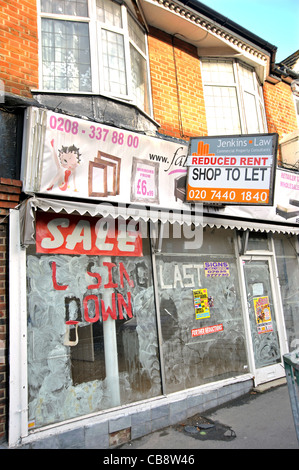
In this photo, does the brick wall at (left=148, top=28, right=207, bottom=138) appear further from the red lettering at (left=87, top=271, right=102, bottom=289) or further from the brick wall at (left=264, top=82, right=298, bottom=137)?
the red lettering at (left=87, top=271, right=102, bottom=289)

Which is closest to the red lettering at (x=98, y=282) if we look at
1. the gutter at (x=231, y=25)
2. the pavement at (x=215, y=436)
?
the pavement at (x=215, y=436)

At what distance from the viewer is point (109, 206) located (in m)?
4.73

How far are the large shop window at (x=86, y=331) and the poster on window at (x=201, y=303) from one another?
0.93m

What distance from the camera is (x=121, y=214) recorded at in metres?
4.79

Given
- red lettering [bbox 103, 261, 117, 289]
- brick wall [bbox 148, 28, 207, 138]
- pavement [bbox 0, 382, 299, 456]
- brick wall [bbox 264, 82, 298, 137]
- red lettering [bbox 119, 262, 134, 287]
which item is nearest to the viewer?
pavement [bbox 0, 382, 299, 456]

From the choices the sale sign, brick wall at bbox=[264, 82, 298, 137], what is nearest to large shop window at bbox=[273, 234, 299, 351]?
brick wall at bbox=[264, 82, 298, 137]

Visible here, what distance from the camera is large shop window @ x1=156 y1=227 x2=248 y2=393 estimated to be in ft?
18.0

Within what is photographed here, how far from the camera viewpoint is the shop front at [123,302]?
418 cm

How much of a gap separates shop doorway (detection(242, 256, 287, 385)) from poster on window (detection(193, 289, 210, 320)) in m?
1.00

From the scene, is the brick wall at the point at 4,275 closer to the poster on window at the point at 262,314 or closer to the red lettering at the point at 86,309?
the red lettering at the point at 86,309
